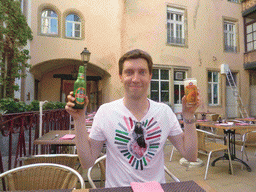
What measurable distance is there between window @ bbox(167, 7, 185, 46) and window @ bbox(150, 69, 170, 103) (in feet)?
6.33

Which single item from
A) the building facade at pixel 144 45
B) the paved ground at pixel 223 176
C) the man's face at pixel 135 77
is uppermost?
the building facade at pixel 144 45

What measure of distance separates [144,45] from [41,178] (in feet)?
31.3

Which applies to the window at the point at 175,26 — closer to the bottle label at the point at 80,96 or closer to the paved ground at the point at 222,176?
the paved ground at the point at 222,176

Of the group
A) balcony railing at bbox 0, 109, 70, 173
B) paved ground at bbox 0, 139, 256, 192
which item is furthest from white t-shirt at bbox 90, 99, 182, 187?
paved ground at bbox 0, 139, 256, 192

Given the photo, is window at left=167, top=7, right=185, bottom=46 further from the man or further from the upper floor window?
the man

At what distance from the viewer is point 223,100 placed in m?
11.2

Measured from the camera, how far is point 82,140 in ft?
3.82

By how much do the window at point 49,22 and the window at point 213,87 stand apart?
29.8 feet

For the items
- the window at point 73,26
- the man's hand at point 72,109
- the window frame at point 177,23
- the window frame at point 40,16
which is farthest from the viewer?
the window frame at point 177,23

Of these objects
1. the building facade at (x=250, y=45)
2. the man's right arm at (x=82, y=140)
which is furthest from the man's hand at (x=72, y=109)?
the building facade at (x=250, y=45)

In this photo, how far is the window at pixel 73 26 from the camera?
30.3ft

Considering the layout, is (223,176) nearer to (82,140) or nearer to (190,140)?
(190,140)

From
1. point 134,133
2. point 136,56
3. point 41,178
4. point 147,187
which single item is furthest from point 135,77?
point 41,178

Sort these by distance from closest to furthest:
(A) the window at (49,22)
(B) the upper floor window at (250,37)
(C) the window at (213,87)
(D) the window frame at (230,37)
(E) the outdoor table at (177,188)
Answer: (E) the outdoor table at (177,188) → (A) the window at (49,22) → (C) the window at (213,87) → (B) the upper floor window at (250,37) → (D) the window frame at (230,37)
